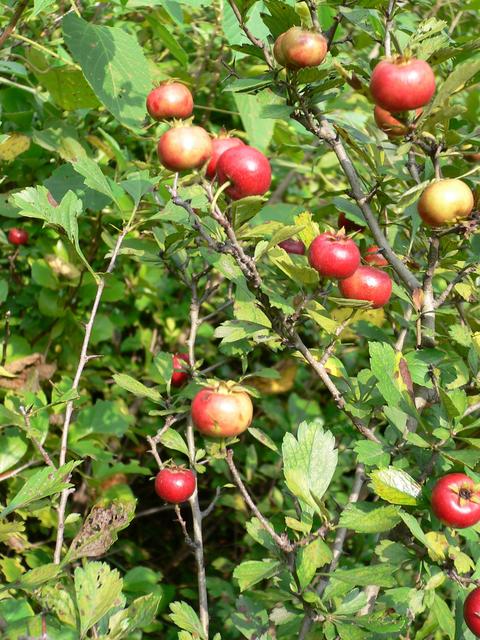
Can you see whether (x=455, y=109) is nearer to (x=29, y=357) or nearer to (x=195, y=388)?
(x=195, y=388)

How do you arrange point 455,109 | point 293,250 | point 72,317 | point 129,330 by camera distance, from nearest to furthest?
point 455,109
point 293,250
point 72,317
point 129,330

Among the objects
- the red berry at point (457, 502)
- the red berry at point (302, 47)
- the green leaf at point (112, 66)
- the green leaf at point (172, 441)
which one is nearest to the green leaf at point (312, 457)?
the red berry at point (457, 502)

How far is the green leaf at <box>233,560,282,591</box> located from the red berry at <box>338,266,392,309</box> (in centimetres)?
39

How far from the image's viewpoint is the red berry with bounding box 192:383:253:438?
0.96 meters

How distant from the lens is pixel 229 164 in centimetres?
88

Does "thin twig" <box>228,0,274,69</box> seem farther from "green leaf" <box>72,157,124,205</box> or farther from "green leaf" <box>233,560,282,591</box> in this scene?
"green leaf" <box>233,560,282,591</box>

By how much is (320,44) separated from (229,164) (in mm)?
206

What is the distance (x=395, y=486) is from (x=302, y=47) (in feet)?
1.96

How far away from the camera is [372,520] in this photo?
97 cm

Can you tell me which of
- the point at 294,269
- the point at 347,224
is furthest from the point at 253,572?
the point at 347,224

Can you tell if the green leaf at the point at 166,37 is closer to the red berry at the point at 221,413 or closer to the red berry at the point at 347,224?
the red berry at the point at 347,224

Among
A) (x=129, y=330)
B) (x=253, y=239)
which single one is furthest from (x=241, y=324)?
(x=129, y=330)

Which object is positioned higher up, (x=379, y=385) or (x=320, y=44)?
(x=320, y=44)

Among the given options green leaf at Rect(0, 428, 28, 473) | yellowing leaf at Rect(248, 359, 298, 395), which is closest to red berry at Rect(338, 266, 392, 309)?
green leaf at Rect(0, 428, 28, 473)
